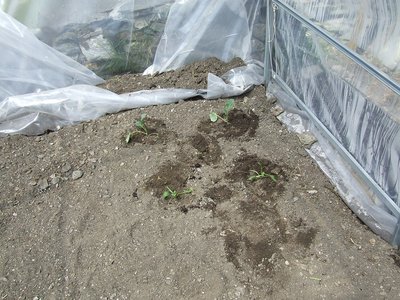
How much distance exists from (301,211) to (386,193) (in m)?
0.44

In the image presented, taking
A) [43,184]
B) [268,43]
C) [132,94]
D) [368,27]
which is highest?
[368,27]

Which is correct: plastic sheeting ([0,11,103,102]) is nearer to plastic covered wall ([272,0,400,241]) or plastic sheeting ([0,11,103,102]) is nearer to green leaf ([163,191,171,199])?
green leaf ([163,191,171,199])

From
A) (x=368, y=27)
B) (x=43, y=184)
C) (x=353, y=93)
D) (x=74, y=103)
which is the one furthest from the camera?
(x=74, y=103)

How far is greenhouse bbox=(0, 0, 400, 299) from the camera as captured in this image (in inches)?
79.8

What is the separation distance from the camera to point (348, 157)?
2357 mm

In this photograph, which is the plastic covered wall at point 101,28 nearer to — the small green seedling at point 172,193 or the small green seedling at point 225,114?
the small green seedling at point 225,114

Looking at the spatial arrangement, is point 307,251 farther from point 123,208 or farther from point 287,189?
point 123,208

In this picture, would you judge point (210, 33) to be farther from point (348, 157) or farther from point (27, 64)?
point (348, 157)

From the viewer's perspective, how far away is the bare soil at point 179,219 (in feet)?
6.54

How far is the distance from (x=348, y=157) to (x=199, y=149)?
0.92 metres

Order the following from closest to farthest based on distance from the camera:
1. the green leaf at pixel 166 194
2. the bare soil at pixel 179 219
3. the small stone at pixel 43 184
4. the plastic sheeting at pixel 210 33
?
the bare soil at pixel 179 219 → the green leaf at pixel 166 194 → the small stone at pixel 43 184 → the plastic sheeting at pixel 210 33

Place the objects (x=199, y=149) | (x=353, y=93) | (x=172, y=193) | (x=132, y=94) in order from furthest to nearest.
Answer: (x=132, y=94) < (x=199, y=149) < (x=172, y=193) < (x=353, y=93)

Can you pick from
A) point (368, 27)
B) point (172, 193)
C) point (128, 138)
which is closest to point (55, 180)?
point (128, 138)

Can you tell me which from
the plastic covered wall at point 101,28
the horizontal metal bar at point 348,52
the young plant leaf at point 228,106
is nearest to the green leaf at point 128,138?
the young plant leaf at point 228,106
